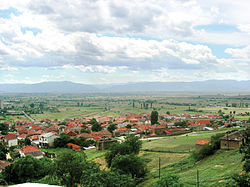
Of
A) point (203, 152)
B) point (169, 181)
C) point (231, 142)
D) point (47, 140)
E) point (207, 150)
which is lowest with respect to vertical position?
point (47, 140)

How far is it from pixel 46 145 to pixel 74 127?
68.3 ft

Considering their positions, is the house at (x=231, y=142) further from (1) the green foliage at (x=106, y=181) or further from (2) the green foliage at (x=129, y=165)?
(1) the green foliage at (x=106, y=181)

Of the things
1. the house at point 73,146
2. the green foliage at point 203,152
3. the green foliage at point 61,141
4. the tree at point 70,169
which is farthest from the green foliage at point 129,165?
the green foliage at point 61,141

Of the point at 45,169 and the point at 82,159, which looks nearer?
the point at 82,159

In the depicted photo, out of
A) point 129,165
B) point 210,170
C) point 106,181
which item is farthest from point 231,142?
point 106,181

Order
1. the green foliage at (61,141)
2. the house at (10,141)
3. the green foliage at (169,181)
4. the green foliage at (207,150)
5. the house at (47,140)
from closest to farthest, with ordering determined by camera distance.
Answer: the green foliage at (169,181) < the green foliage at (207,150) < the house at (47,140) < the green foliage at (61,141) < the house at (10,141)

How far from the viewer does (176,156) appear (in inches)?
1292

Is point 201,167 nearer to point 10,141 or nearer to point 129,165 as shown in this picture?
point 129,165

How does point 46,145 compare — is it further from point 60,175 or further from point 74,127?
point 60,175

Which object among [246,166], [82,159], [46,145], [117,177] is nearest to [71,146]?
[46,145]

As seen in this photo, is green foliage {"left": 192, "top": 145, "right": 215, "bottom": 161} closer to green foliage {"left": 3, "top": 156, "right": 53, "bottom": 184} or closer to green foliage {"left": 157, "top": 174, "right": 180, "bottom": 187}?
green foliage {"left": 157, "top": 174, "right": 180, "bottom": 187}

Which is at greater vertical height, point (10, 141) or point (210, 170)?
point (210, 170)

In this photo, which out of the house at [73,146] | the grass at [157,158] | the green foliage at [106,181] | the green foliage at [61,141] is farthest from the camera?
the green foliage at [61,141]

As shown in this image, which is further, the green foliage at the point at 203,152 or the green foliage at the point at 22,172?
the green foliage at the point at 203,152
